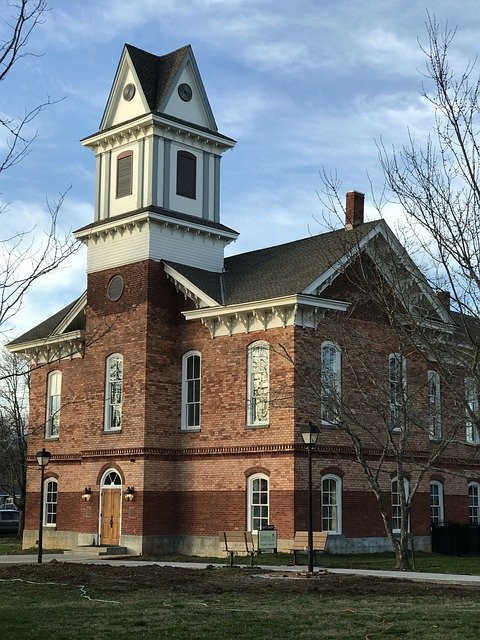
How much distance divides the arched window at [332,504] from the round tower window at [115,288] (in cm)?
1014

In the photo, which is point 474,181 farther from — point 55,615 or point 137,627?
point 55,615

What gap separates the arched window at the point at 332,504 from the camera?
101 feet

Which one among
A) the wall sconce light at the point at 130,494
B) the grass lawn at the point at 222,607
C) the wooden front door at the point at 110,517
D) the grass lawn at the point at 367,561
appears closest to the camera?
the grass lawn at the point at 222,607

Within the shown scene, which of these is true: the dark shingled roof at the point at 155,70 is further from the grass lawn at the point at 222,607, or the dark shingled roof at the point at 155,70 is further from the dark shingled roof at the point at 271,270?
the grass lawn at the point at 222,607

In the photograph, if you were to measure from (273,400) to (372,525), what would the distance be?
214 inches

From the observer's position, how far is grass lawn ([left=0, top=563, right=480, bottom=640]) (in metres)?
13.5

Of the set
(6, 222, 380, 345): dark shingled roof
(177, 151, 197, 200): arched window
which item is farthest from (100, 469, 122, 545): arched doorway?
(177, 151, 197, 200): arched window

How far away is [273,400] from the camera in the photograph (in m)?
30.7

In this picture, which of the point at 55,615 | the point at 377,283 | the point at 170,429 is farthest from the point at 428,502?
the point at 55,615

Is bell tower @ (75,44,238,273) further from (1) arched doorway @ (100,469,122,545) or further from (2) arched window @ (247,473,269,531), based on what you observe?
(2) arched window @ (247,473,269,531)

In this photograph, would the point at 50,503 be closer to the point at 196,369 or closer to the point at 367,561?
the point at 196,369

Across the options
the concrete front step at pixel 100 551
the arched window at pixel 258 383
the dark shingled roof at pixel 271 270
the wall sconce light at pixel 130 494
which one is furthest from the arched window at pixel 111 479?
the dark shingled roof at pixel 271 270

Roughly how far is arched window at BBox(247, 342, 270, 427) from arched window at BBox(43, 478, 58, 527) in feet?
35.3

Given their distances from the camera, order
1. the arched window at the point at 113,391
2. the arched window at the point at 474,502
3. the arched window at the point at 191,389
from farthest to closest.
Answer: the arched window at the point at 474,502 < the arched window at the point at 113,391 < the arched window at the point at 191,389
